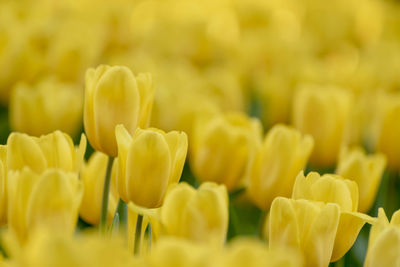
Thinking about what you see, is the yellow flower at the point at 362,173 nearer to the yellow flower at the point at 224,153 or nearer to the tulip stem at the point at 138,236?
the yellow flower at the point at 224,153

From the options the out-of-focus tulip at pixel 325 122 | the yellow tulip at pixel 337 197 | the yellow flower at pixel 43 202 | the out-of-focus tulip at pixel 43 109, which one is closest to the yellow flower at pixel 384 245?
the yellow tulip at pixel 337 197

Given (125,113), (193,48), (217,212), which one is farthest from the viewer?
(193,48)

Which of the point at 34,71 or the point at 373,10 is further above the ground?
the point at 373,10

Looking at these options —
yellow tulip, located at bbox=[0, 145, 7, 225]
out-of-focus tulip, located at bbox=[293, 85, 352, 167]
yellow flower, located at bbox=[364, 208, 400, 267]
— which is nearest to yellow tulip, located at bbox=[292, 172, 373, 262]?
yellow flower, located at bbox=[364, 208, 400, 267]

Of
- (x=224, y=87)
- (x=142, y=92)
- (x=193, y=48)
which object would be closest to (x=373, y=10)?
(x=193, y=48)

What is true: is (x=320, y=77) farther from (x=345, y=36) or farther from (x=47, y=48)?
(x=345, y=36)

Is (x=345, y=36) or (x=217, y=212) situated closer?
(x=217, y=212)
